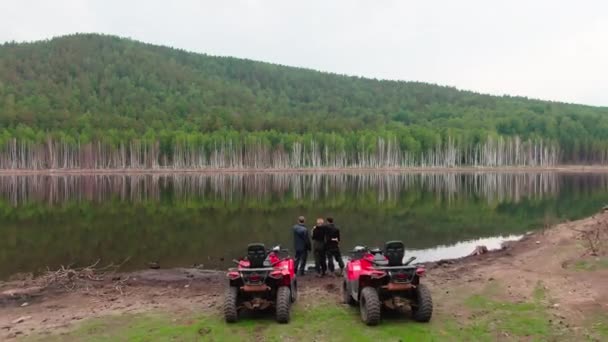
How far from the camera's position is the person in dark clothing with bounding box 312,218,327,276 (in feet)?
66.1

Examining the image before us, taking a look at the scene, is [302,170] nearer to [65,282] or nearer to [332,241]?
[332,241]

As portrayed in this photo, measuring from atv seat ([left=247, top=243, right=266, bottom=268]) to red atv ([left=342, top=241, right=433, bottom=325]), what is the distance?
8.07 feet

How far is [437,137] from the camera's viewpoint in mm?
156750

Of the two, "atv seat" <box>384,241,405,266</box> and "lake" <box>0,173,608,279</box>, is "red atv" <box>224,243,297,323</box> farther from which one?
"lake" <box>0,173,608,279</box>

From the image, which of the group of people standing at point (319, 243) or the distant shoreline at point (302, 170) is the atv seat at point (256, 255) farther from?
the distant shoreline at point (302, 170)

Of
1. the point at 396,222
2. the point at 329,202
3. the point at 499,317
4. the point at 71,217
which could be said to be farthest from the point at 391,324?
the point at 329,202

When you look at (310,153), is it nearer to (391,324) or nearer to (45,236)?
(45,236)

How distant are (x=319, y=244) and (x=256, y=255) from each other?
21.7 ft

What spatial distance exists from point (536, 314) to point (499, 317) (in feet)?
3.09

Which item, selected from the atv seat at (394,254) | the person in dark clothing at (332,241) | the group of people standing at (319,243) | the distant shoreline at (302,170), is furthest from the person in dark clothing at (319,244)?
the distant shoreline at (302,170)

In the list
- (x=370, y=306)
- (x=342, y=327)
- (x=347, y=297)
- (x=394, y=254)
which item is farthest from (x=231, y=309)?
(x=394, y=254)

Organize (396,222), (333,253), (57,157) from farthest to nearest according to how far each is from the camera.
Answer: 1. (57,157)
2. (396,222)
3. (333,253)

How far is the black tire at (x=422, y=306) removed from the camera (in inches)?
516

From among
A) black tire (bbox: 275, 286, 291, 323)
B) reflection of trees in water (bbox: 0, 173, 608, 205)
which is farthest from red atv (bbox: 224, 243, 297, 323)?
reflection of trees in water (bbox: 0, 173, 608, 205)
